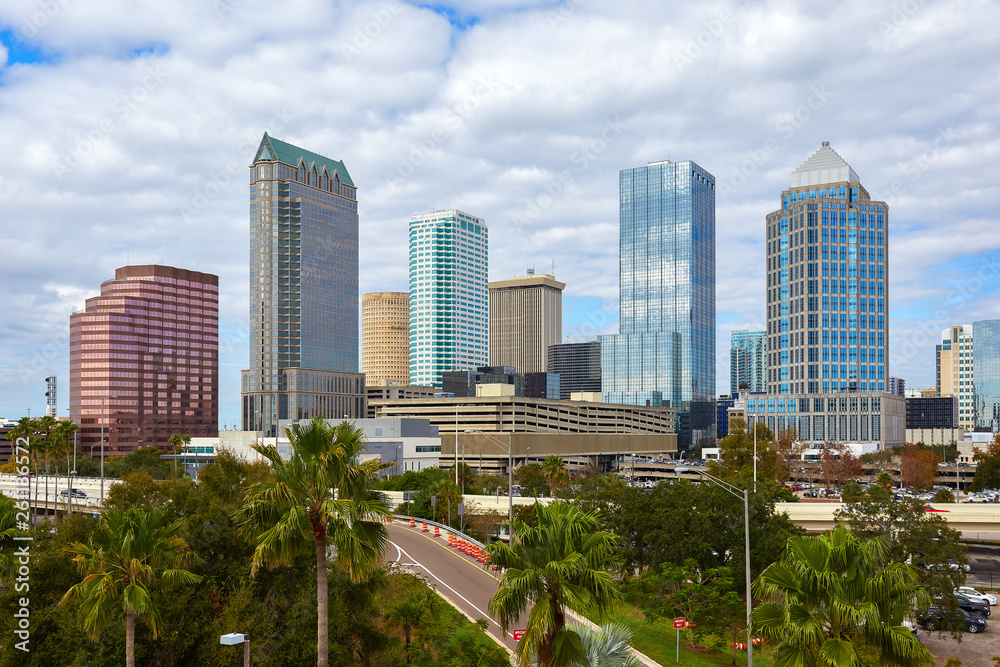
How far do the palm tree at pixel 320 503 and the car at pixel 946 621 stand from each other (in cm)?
3689

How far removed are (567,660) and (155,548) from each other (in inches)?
510

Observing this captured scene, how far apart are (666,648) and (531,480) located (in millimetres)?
75969

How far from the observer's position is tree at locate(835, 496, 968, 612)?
150 ft

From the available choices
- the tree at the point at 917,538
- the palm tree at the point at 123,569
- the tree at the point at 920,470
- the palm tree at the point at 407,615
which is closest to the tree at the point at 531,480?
the tree at the point at 917,538

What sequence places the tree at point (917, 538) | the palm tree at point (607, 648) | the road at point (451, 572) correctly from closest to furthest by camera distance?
the palm tree at point (607, 648), the road at point (451, 572), the tree at point (917, 538)

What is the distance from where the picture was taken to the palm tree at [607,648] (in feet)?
60.7

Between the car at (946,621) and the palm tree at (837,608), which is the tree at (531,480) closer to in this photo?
the car at (946,621)

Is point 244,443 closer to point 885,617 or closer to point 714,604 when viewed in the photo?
point 714,604

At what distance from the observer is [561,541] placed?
19031mm

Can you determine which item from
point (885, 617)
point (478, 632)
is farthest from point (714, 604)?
point (885, 617)

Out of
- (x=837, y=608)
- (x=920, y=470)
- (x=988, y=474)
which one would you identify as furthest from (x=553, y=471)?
(x=837, y=608)

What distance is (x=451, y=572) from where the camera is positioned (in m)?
49.3

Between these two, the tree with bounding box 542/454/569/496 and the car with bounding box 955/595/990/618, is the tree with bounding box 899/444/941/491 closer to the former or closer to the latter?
the tree with bounding box 542/454/569/496

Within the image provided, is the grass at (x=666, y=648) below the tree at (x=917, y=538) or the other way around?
below
